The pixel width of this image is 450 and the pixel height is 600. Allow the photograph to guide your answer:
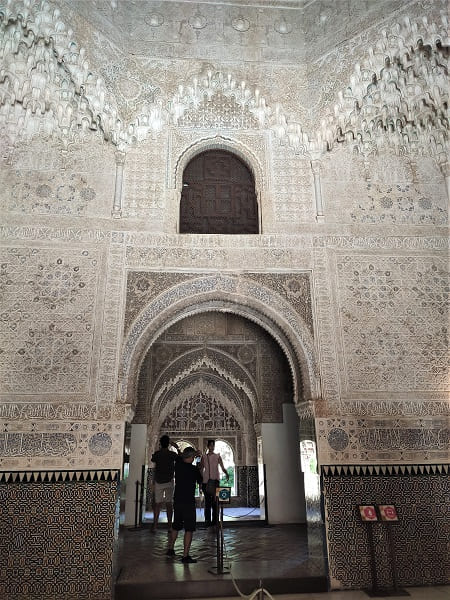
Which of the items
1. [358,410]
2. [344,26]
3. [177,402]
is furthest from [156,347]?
[344,26]

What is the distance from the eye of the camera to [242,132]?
5.06m

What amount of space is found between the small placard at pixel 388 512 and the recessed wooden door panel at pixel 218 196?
279cm

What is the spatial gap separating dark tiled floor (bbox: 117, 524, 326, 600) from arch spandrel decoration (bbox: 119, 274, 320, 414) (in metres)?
1.38

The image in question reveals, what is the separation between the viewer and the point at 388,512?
3734 millimetres

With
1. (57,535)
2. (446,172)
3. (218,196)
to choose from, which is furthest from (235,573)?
(446,172)

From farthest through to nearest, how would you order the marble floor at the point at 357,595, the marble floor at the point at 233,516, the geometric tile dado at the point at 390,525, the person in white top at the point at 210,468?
the marble floor at the point at 233,516 < the person in white top at the point at 210,468 < the geometric tile dado at the point at 390,525 < the marble floor at the point at 357,595

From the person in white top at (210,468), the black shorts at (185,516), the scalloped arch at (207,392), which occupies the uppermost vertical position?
the scalloped arch at (207,392)

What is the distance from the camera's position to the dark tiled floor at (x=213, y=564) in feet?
11.4

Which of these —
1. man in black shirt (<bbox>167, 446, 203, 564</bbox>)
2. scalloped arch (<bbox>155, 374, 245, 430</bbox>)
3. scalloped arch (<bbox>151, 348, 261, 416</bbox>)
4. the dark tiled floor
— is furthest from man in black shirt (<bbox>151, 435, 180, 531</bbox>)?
scalloped arch (<bbox>155, 374, 245, 430</bbox>)

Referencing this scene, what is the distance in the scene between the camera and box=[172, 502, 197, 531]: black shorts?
391 centimetres

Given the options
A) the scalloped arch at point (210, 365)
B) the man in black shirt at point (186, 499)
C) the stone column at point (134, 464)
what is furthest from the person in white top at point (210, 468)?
the scalloped arch at point (210, 365)

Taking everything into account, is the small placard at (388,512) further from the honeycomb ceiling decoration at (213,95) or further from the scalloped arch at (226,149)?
the honeycomb ceiling decoration at (213,95)

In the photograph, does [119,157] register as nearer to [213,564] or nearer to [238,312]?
[238,312]

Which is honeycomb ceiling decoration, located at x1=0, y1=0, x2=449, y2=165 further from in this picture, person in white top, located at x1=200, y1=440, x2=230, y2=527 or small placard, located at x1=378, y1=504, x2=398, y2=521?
person in white top, located at x1=200, y1=440, x2=230, y2=527
